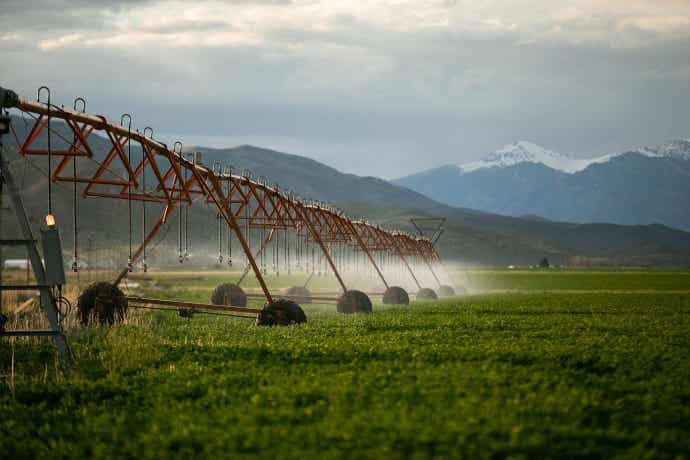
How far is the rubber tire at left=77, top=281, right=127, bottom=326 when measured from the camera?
23.4m

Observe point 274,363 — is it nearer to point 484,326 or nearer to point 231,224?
point 231,224

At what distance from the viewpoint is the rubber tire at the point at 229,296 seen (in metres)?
33.0

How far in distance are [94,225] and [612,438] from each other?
5613 inches

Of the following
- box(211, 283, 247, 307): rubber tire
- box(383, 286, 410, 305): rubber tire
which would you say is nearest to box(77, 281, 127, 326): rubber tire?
box(211, 283, 247, 307): rubber tire

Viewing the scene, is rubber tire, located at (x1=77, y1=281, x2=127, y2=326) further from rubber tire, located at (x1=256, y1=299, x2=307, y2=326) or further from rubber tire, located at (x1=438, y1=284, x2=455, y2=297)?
rubber tire, located at (x1=438, y1=284, x2=455, y2=297)

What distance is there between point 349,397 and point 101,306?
13.7 meters

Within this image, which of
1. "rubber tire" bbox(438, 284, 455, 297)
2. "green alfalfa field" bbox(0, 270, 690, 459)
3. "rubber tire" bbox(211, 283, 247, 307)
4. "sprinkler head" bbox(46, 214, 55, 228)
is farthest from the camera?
"rubber tire" bbox(438, 284, 455, 297)

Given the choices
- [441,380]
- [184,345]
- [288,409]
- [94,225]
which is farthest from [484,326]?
[94,225]

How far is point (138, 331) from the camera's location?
20641 millimetres

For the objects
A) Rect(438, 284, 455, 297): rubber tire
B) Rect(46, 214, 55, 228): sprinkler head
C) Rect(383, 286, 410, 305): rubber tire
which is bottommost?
Rect(438, 284, 455, 297): rubber tire

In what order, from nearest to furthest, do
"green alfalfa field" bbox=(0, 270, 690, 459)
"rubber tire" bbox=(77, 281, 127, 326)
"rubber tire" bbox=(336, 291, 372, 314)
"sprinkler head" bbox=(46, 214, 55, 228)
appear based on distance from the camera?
"green alfalfa field" bbox=(0, 270, 690, 459) < "sprinkler head" bbox=(46, 214, 55, 228) < "rubber tire" bbox=(77, 281, 127, 326) < "rubber tire" bbox=(336, 291, 372, 314)

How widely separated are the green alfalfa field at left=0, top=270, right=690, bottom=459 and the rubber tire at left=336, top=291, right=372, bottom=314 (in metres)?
10.5

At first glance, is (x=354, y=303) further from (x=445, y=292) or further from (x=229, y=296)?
(x=445, y=292)

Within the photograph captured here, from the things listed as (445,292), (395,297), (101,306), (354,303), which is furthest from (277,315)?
(445,292)
